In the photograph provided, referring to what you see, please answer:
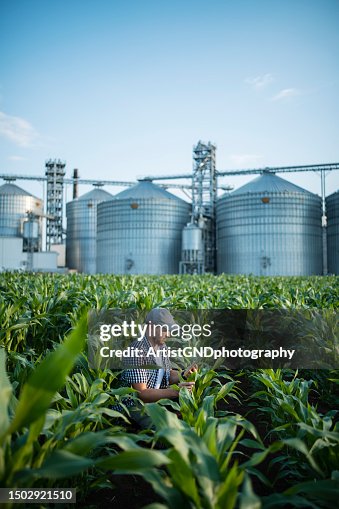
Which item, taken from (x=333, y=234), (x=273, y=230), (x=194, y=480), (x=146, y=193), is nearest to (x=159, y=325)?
(x=194, y=480)

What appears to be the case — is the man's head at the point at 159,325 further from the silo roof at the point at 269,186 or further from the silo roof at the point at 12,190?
the silo roof at the point at 12,190

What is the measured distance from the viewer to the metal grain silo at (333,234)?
122ft

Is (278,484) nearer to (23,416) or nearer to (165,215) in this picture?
(23,416)

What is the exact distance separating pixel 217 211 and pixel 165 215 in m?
5.56

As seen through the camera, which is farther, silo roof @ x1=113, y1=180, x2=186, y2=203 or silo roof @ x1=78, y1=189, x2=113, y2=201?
silo roof @ x1=78, y1=189, x2=113, y2=201

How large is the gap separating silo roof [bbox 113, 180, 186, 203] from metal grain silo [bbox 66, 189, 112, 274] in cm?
920

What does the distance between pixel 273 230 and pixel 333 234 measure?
21.5 ft

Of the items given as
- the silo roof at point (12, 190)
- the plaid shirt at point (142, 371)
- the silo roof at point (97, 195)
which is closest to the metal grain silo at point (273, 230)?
the silo roof at point (97, 195)

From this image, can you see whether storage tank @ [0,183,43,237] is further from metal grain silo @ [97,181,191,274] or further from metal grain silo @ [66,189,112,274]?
metal grain silo @ [97,181,191,274]

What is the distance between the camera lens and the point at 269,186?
3741 cm

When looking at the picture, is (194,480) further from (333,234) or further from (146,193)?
(146,193)

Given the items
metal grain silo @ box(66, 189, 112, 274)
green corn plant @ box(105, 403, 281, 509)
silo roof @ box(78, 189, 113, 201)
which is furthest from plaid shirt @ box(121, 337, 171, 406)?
silo roof @ box(78, 189, 113, 201)

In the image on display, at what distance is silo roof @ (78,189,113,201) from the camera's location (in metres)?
50.8

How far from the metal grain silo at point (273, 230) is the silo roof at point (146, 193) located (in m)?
7.45
